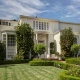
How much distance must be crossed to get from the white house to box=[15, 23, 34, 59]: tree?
107cm

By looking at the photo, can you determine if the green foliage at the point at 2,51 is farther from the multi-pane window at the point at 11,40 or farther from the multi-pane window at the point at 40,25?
the multi-pane window at the point at 40,25

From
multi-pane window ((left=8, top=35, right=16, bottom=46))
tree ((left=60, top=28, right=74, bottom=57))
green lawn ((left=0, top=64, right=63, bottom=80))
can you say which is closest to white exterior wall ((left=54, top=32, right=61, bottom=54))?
tree ((left=60, top=28, right=74, bottom=57))

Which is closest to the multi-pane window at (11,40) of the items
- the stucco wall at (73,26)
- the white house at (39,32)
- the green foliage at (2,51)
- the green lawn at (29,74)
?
the white house at (39,32)

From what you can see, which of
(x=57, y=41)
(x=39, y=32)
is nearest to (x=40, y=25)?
(x=39, y=32)

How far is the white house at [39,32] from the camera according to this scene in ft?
89.9

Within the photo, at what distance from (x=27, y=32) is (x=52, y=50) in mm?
6029

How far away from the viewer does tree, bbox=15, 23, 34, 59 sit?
87.8ft

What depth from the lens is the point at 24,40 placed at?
87.8ft

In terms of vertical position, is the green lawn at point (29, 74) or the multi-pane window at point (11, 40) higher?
the multi-pane window at point (11, 40)

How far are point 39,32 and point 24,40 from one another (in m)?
3.71

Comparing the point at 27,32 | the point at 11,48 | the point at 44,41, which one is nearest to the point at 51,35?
the point at 44,41

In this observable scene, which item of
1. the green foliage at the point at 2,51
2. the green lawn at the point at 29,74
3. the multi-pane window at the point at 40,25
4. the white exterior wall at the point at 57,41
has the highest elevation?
the multi-pane window at the point at 40,25

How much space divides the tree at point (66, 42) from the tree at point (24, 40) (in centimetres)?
485

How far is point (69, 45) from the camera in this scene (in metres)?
27.5
